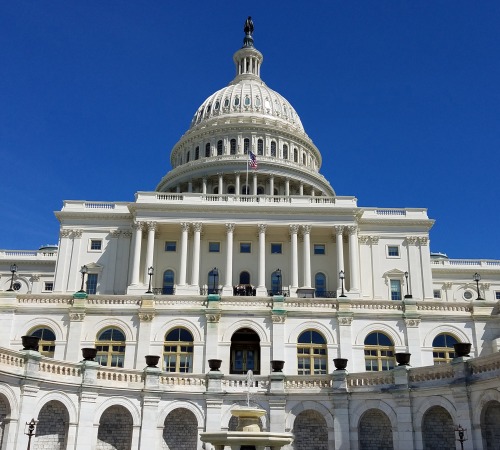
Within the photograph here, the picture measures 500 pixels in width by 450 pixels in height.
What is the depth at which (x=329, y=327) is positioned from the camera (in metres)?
50.0

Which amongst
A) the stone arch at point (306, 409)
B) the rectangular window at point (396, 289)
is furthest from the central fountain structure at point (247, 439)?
the rectangular window at point (396, 289)

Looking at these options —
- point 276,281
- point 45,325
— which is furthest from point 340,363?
point 276,281

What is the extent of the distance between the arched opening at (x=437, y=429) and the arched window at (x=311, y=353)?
490 inches

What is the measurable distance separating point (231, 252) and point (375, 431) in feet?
159

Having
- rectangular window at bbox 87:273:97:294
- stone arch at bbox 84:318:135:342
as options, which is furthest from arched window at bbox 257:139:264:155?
stone arch at bbox 84:318:135:342

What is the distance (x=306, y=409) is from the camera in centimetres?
3866

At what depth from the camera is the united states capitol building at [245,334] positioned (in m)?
36.0

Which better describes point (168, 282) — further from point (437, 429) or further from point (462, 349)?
point (462, 349)

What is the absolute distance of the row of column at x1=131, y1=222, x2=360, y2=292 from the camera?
82.6 meters

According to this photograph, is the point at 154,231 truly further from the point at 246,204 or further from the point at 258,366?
the point at 258,366

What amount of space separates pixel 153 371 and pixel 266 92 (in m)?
110

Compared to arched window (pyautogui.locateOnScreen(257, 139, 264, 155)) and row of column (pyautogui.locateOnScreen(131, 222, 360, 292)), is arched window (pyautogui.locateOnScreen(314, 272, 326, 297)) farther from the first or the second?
arched window (pyautogui.locateOnScreen(257, 139, 264, 155))

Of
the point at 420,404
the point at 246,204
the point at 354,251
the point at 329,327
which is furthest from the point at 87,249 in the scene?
the point at 420,404

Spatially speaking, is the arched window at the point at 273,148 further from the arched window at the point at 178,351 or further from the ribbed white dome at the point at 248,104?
the arched window at the point at 178,351
